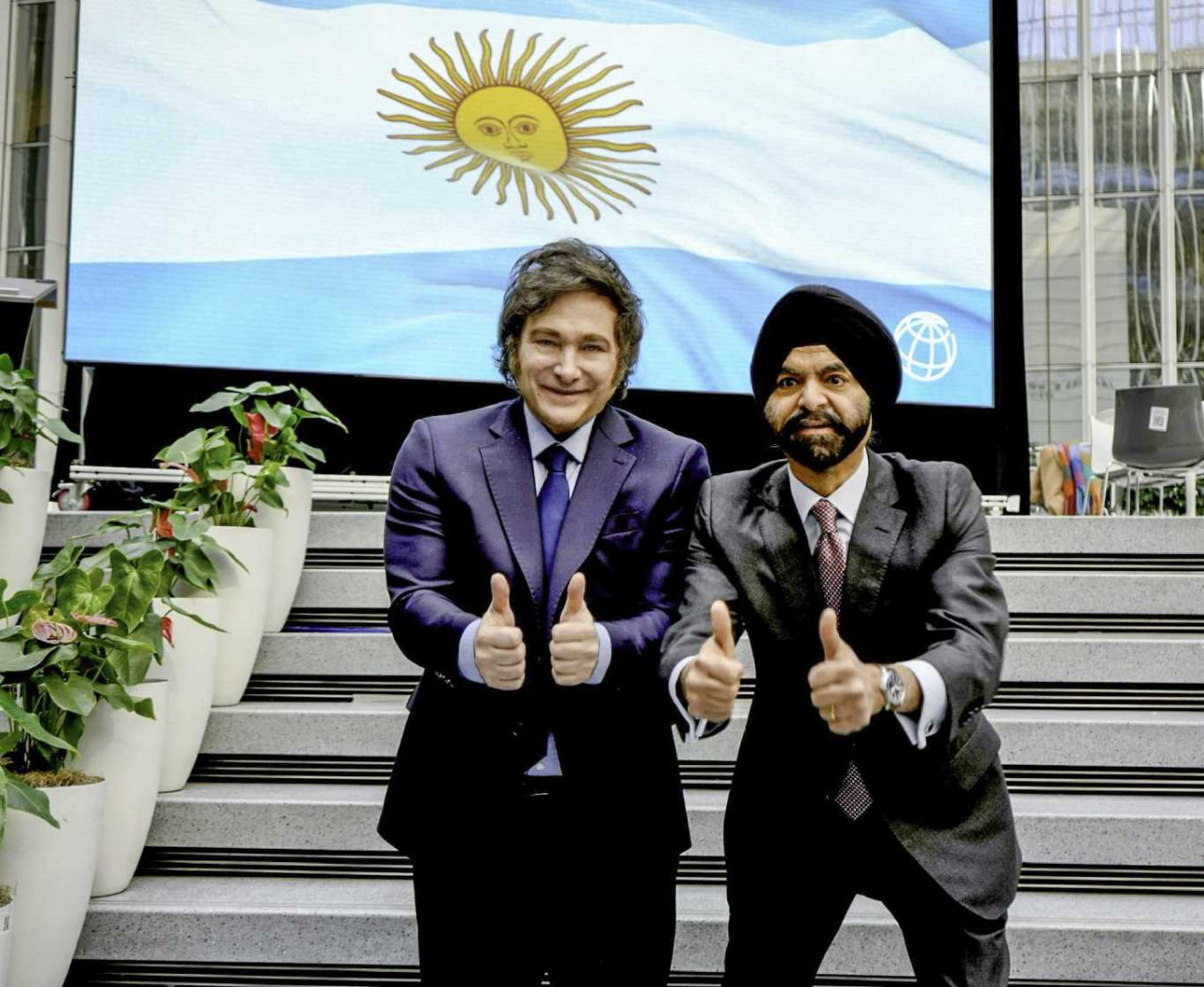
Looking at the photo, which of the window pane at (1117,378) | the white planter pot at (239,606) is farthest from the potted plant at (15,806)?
the window pane at (1117,378)

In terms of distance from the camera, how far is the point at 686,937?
240cm

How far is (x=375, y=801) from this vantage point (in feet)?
8.93

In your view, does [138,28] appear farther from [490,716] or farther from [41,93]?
[41,93]

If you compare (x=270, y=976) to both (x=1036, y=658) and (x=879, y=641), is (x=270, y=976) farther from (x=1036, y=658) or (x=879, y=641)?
(x=1036, y=658)

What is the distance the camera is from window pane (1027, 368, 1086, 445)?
1319 cm

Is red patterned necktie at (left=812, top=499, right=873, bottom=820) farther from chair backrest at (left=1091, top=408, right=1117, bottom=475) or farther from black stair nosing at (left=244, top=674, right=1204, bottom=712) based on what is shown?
chair backrest at (left=1091, top=408, right=1117, bottom=475)

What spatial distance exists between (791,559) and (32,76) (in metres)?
13.7

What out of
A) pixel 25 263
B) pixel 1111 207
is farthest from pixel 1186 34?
pixel 25 263

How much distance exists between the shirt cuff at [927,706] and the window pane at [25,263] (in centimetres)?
1315

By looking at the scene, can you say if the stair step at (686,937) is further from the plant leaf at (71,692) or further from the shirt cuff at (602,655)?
the shirt cuff at (602,655)

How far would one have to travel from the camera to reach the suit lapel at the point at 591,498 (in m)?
1.55

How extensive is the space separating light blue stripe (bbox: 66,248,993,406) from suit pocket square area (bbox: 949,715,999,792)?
347 centimetres

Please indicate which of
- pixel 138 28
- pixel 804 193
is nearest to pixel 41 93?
pixel 138 28

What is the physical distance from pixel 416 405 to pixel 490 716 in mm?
3760
